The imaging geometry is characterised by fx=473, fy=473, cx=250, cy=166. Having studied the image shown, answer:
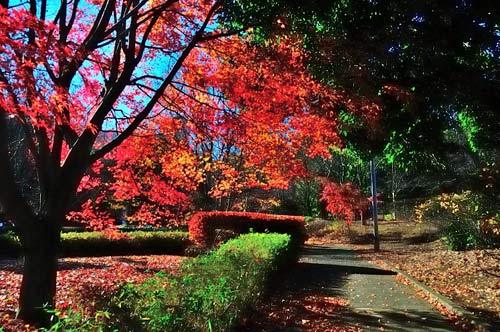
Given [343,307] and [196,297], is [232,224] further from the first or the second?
[196,297]

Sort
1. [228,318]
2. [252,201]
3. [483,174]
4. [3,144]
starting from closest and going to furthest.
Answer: [228,318]
[3,144]
[483,174]
[252,201]

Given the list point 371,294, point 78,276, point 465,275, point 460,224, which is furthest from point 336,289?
point 460,224

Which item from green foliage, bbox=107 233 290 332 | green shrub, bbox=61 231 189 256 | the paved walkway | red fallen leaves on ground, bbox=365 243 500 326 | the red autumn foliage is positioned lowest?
the paved walkway

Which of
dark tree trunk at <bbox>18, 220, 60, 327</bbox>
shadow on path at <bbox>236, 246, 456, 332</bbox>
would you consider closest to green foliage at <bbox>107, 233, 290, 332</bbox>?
shadow on path at <bbox>236, 246, 456, 332</bbox>

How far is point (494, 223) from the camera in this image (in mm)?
11242

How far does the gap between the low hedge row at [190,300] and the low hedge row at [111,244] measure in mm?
12779

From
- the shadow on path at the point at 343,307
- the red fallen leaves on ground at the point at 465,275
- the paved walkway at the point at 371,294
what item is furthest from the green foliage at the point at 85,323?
the red fallen leaves on ground at the point at 465,275

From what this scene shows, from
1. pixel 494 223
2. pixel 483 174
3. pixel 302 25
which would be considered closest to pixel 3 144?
pixel 302 25

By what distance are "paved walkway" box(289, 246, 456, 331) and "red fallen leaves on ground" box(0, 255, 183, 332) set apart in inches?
131

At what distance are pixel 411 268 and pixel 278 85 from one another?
8.64 meters

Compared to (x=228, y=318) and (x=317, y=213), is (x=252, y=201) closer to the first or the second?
(x=317, y=213)

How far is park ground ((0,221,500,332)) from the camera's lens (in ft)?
23.9

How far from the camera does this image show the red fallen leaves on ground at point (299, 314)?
7105 millimetres

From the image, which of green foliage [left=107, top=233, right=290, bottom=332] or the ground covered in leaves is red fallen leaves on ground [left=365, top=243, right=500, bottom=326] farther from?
green foliage [left=107, top=233, right=290, bottom=332]
